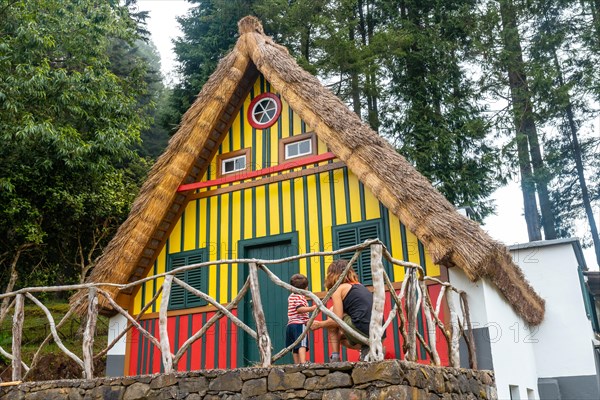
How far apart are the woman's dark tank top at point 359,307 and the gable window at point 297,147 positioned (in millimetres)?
3756

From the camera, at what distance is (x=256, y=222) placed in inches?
356

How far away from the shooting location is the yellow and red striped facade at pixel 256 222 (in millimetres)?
8242

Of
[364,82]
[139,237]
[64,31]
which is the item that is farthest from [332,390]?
[364,82]

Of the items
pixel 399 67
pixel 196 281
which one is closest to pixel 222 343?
pixel 196 281

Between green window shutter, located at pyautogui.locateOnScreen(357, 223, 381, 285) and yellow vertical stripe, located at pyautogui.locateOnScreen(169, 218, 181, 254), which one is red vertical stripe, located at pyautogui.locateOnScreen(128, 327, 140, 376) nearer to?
yellow vertical stripe, located at pyautogui.locateOnScreen(169, 218, 181, 254)

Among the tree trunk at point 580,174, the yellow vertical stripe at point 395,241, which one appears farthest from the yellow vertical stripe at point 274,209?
the tree trunk at point 580,174

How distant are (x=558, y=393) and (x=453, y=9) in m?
13.9

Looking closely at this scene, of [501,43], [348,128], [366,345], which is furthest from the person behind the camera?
[501,43]

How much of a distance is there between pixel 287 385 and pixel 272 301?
3696mm

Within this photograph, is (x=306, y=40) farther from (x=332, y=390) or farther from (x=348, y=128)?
(x=332, y=390)

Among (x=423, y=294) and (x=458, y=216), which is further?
(x=458, y=216)

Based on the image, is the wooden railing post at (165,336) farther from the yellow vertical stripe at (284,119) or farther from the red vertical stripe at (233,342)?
the yellow vertical stripe at (284,119)

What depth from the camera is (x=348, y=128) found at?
8188 millimetres

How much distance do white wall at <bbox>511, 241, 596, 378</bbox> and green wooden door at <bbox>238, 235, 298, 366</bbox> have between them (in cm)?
497
